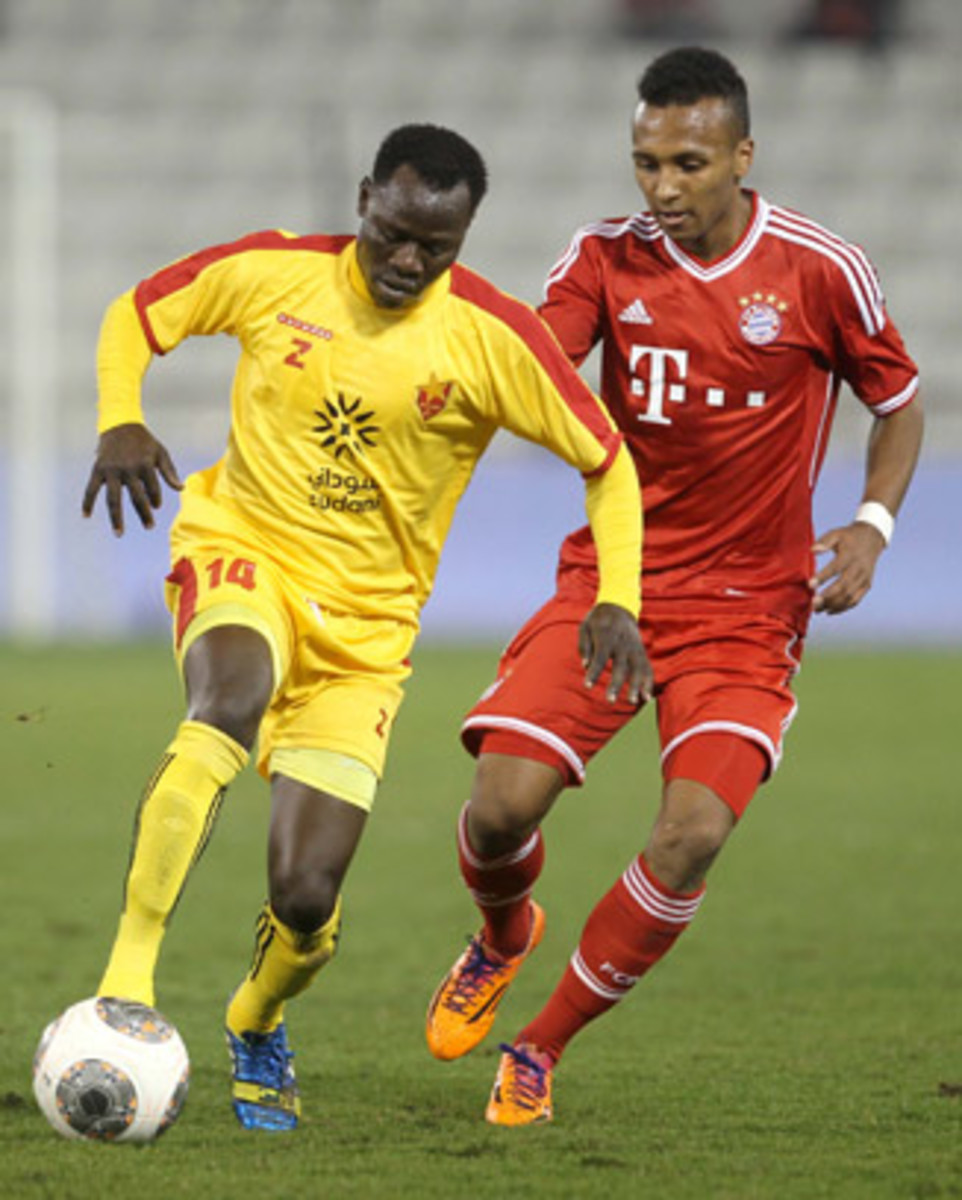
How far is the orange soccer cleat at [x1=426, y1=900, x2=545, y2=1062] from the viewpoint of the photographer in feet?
18.3

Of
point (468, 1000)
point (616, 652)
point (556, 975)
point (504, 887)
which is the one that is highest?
point (616, 652)

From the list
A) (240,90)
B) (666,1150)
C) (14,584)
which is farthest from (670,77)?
(240,90)

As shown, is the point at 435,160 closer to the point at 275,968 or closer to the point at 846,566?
the point at 846,566

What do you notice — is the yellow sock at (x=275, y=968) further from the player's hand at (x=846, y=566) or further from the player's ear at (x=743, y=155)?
the player's ear at (x=743, y=155)

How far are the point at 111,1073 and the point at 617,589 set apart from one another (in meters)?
1.47

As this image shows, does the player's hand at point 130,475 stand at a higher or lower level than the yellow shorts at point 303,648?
higher

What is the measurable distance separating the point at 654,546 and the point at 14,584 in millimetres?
13410

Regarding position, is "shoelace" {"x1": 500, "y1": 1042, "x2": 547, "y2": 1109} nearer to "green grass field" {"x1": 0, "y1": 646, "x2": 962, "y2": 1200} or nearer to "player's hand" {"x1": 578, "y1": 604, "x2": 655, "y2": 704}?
"green grass field" {"x1": 0, "y1": 646, "x2": 962, "y2": 1200}

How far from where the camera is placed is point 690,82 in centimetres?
546

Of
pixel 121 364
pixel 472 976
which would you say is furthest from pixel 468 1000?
pixel 121 364

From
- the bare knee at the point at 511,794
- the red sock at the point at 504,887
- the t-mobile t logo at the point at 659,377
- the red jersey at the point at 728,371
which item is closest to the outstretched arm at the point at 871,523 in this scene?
the red jersey at the point at 728,371

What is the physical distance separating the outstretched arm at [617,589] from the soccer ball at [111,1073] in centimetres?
111

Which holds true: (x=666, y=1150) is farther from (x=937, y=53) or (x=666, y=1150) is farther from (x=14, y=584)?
(x=937, y=53)

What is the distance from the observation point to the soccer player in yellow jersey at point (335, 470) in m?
4.98
